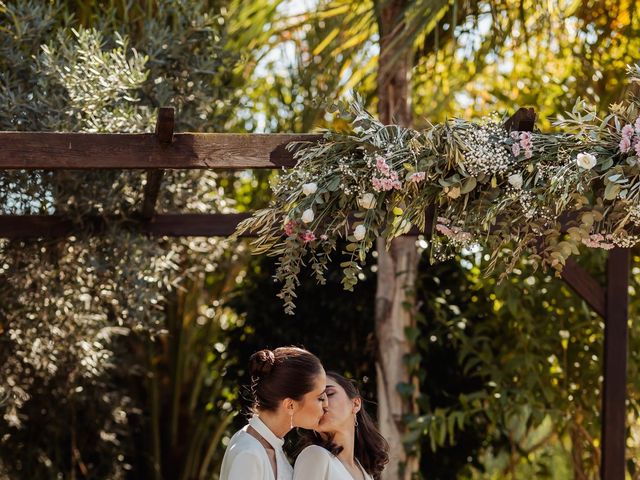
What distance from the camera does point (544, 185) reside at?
337 centimetres

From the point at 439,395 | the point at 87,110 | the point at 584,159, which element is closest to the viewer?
the point at 584,159

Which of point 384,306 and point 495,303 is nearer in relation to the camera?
point 384,306

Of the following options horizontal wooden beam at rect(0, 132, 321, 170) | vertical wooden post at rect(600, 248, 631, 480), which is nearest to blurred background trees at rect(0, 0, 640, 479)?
vertical wooden post at rect(600, 248, 631, 480)

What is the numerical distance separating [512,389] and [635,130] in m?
2.68

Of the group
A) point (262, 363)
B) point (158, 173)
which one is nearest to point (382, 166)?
point (262, 363)

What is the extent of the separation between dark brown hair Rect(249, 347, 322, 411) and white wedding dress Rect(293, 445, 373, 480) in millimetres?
210

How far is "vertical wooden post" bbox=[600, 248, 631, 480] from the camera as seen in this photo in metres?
4.64

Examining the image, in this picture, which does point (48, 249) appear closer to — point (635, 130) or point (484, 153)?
point (484, 153)

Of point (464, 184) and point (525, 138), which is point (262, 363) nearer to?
point (464, 184)

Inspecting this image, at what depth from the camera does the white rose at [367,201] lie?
134 inches

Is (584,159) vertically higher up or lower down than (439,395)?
higher up

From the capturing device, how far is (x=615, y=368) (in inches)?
183

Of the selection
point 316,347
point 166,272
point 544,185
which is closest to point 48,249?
point 166,272

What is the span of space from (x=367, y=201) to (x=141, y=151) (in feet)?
2.63
